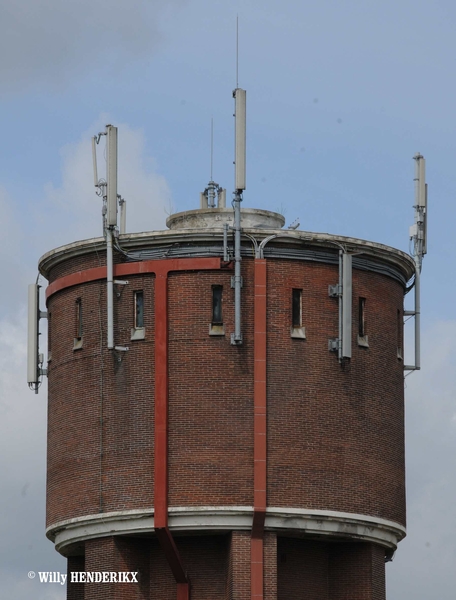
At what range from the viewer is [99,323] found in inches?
2844

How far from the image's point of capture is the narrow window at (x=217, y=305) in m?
71.1

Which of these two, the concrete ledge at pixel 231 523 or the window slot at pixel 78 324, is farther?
the window slot at pixel 78 324

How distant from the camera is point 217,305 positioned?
7112 cm

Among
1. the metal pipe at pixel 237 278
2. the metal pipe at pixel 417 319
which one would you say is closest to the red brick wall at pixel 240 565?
the metal pipe at pixel 237 278

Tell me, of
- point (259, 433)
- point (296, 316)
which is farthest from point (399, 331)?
point (259, 433)

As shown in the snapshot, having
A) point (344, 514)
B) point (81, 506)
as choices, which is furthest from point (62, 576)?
point (344, 514)

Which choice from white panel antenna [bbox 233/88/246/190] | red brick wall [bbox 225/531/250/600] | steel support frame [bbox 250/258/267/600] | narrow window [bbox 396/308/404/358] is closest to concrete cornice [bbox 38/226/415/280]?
steel support frame [bbox 250/258/267/600]

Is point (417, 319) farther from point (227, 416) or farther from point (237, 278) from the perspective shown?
point (227, 416)

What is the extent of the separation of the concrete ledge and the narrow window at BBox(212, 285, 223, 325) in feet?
18.7

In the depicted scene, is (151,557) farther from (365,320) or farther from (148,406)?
(365,320)

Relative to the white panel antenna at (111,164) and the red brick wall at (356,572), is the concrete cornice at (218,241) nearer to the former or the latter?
the white panel antenna at (111,164)

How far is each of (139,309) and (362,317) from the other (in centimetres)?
691

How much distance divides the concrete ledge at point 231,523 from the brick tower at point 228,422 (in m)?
0.06
